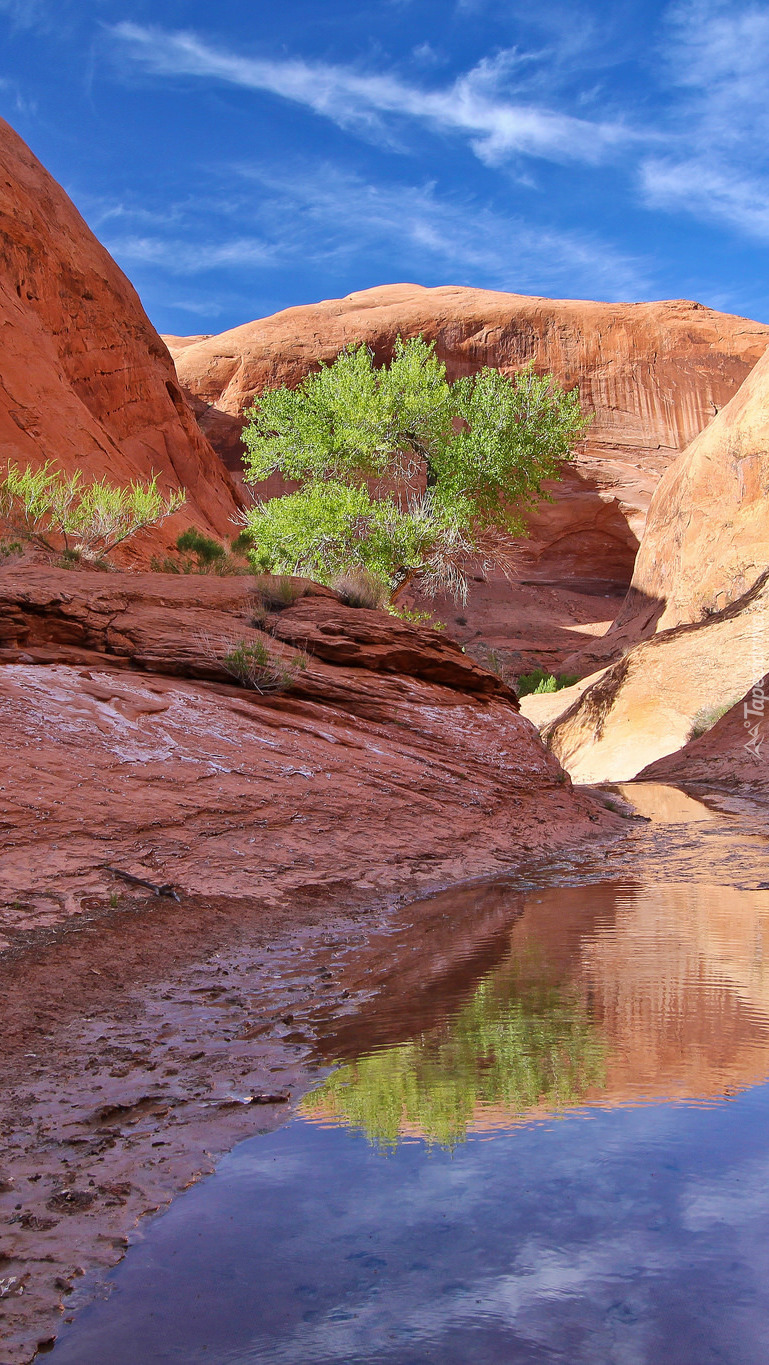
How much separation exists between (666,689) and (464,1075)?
20.6 metres

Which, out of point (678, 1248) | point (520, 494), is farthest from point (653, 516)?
point (678, 1248)

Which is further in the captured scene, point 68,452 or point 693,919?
point 68,452

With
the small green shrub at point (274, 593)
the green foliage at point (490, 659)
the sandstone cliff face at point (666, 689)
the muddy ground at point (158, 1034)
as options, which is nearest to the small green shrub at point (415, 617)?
the small green shrub at point (274, 593)

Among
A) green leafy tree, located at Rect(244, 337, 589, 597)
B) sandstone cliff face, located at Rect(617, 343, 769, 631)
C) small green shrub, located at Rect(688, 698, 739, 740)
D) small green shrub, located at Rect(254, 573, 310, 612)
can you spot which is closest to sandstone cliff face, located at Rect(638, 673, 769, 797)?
small green shrub, located at Rect(688, 698, 739, 740)

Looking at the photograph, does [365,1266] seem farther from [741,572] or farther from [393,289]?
[393,289]

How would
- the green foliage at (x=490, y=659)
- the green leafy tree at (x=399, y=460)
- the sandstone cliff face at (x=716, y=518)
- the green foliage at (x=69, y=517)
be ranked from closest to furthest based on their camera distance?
the green foliage at (x=69, y=517) < the green leafy tree at (x=399, y=460) < the sandstone cliff face at (x=716, y=518) < the green foliage at (x=490, y=659)

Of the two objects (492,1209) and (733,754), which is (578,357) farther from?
(492,1209)

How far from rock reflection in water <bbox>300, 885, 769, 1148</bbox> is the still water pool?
1cm

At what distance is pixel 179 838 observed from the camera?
7277 mm

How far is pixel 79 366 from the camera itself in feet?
68.1

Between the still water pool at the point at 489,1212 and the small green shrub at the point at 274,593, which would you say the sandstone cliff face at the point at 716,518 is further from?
the still water pool at the point at 489,1212

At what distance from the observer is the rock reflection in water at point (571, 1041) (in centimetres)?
323

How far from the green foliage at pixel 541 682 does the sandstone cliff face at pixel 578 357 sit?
31.9 ft

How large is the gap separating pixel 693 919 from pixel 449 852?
3.22 meters
